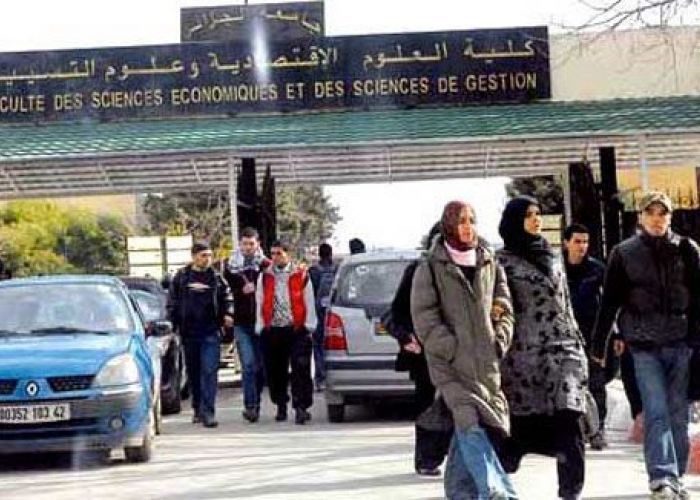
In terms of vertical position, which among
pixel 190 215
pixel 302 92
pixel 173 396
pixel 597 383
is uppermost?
pixel 190 215

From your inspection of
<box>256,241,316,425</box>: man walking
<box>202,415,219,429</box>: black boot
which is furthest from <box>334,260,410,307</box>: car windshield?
<box>202,415,219,429</box>: black boot

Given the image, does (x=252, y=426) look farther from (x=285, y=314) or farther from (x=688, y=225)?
(x=688, y=225)

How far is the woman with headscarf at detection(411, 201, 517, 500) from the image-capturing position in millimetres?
6512

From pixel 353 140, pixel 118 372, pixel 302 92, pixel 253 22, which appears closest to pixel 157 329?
pixel 118 372

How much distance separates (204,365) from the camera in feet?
41.7

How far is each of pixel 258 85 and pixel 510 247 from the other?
13.8 m

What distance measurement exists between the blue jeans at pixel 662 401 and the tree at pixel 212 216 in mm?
43633

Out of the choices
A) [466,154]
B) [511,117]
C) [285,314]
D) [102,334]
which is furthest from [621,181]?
[102,334]

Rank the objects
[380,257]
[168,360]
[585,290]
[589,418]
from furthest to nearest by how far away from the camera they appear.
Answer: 1. [168,360]
2. [380,257]
3. [585,290]
4. [589,418]

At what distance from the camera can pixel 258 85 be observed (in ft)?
67.3

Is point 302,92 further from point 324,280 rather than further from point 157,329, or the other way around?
point 157,329

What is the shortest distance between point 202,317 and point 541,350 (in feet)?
20.8

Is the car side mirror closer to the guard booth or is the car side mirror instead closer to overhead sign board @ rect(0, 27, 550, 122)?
the guard booth

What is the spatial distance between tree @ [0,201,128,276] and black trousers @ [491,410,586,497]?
47.0 m
